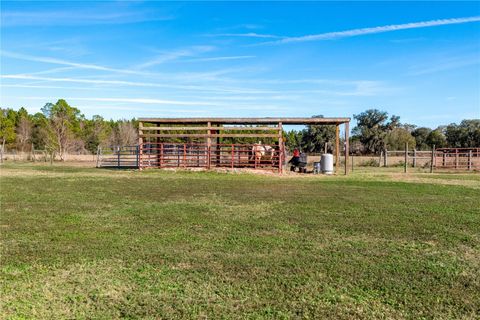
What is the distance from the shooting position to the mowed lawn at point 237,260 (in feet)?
12.7

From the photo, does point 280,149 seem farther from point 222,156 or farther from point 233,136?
point 222,156

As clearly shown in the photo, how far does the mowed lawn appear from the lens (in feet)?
12.7

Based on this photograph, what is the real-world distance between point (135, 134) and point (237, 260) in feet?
214

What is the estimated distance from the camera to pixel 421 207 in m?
9.91

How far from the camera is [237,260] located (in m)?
5.28

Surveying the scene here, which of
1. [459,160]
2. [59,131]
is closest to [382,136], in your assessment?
[459,160]

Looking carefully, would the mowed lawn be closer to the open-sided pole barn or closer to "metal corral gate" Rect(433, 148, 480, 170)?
the open-sided pole barn

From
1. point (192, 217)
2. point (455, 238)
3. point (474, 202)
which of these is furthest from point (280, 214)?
point (474, 202)

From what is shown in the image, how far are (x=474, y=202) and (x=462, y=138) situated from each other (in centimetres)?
6201

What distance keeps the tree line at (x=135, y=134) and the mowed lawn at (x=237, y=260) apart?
50.2 meters

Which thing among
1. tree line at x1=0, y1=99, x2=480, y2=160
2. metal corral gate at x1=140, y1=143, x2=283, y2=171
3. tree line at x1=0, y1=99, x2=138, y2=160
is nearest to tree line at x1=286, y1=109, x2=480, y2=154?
tree line at x1=0, y1=99, x2=480, y2=160

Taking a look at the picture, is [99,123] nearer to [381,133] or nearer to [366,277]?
[381,133]

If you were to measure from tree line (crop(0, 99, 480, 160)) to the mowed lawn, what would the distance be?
1977 inches

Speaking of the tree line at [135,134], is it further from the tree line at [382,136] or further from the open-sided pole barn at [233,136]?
the open-sided pole barn at [233,136]
